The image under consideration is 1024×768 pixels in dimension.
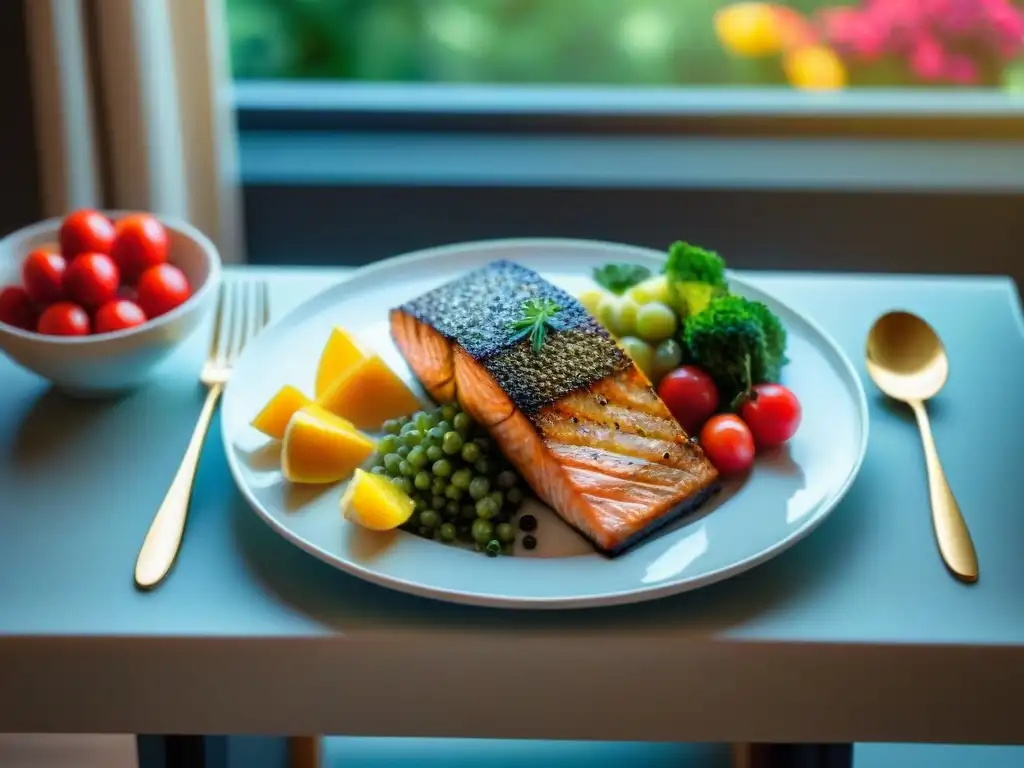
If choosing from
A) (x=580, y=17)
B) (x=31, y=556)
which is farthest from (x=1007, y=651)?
(x=580, y=17)

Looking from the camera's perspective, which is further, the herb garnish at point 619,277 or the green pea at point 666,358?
the herb garnish at point 619,277

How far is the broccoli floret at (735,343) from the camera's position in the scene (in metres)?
1.46

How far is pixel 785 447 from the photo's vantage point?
1419 millimetres

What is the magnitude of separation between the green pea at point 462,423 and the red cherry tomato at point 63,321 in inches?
19.5

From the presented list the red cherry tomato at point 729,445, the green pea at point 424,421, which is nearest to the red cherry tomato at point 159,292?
the green pea at point 424,421

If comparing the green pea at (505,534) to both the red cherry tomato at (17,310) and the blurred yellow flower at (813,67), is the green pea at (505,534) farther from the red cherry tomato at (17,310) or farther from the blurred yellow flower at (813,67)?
the blurred yellow flower at (813,67)

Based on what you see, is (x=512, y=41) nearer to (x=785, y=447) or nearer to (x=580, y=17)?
(x=580, y=17)

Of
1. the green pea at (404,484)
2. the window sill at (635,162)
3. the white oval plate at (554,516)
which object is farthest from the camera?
the window sill at (635,162)

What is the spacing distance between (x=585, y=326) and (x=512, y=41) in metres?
1.43

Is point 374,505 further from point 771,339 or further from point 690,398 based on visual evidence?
point 771,339

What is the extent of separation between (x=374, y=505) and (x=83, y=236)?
1.97ft

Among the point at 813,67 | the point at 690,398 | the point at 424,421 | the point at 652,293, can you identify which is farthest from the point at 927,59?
the point at 424,421

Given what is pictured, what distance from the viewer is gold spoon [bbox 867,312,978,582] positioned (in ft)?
4.66

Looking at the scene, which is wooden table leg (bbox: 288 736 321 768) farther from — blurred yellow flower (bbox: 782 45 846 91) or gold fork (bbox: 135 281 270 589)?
blurred yellow flower (bbox: 782 45 846 91)
